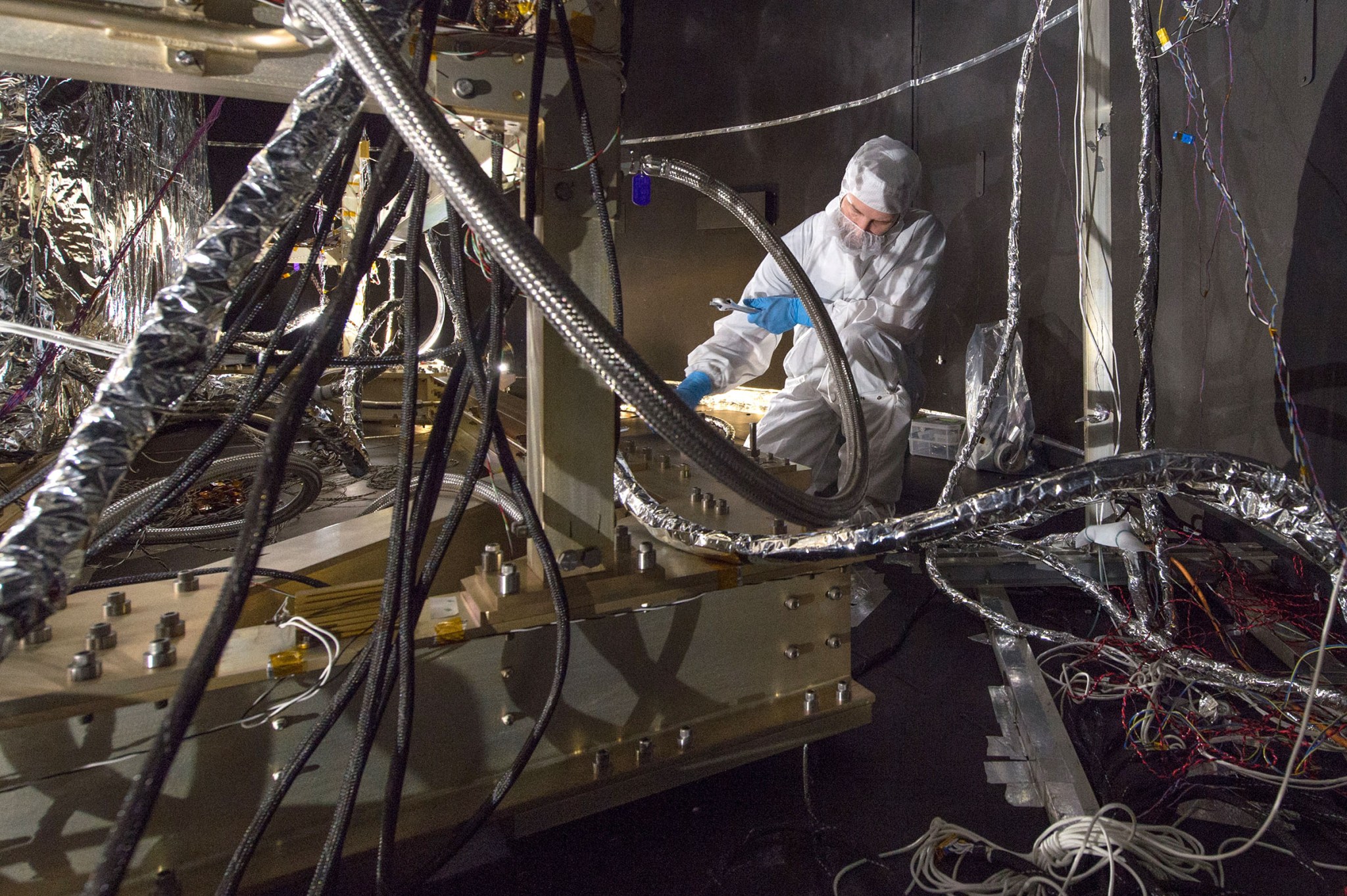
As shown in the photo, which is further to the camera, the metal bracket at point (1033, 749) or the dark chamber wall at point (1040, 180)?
the dark chamber wall at point (1040, 180)

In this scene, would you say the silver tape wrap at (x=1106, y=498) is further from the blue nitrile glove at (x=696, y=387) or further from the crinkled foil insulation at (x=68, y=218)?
the crinkled foil insulation at (x=68, y=218)

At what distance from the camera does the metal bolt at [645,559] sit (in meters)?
0.91

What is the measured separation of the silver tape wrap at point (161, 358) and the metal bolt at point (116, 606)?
335 millimetres

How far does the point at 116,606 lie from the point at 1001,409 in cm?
274

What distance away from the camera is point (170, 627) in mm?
726

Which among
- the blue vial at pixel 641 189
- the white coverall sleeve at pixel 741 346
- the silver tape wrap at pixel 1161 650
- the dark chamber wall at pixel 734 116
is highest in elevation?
the dark chamber wall at pixel 734 116

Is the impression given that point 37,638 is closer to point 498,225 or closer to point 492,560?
point 492,560

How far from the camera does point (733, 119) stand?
4297mm

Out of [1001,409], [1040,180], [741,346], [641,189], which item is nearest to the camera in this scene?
[641,189]

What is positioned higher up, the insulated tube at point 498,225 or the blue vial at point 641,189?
the blue vial at point 641,189

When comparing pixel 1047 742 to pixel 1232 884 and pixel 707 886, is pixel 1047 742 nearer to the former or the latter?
pixel 1232 884

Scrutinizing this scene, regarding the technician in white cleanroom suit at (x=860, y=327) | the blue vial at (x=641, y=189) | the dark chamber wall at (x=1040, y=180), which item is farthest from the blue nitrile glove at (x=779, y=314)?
the blue vial at (x=641, y=189)

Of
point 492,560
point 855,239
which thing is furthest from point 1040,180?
point 492,560

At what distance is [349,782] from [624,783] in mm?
359
